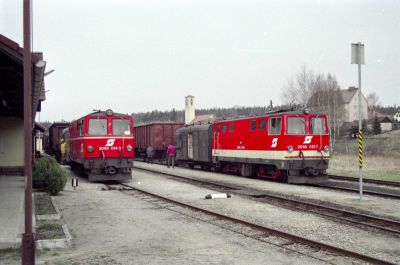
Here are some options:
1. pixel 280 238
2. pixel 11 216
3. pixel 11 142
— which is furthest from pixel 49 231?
pixel 11 142

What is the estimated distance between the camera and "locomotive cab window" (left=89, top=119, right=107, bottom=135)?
20.9m

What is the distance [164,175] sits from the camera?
2523 centimetres

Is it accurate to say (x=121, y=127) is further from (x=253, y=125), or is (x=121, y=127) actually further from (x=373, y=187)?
(x=373, y=187)

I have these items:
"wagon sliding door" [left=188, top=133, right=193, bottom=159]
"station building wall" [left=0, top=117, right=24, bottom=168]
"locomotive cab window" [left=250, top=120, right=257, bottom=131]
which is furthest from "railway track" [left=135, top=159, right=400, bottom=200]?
"station building wall" [left=0, top=117, right=24, bottom=168]

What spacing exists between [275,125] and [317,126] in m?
1.77

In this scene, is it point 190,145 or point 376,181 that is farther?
point 190,145

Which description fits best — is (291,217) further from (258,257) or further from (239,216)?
(258,257)

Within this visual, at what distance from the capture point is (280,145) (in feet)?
63.8

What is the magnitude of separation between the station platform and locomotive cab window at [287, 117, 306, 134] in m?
10.5

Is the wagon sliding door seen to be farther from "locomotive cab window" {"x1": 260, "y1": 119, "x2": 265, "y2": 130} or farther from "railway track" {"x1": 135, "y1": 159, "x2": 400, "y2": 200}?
"railway track" {"x1": 135, "y1": 159, "x2": 400, "y2": 200}

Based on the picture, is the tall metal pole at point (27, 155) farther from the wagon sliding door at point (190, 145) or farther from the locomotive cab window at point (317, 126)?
the wagon sliding door at point (190, 145)

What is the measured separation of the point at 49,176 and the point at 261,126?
9301 mm

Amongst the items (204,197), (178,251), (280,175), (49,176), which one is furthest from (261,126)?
(178,251)

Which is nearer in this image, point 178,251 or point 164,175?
point 178,251
